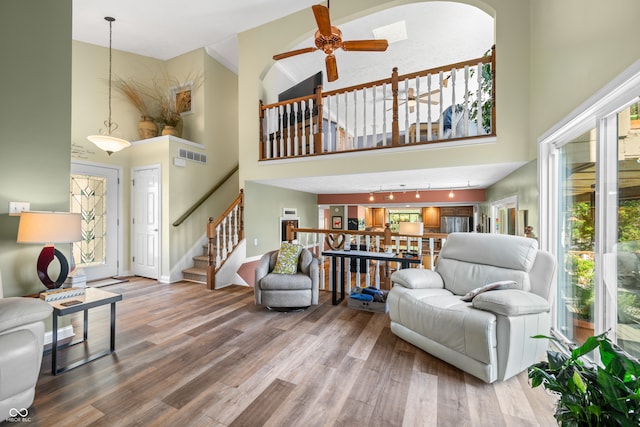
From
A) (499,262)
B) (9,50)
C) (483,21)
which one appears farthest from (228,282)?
(483,21)

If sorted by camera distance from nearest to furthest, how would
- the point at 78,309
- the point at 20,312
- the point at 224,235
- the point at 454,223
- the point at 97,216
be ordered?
the point at 20,312, the point at 78,309, the point at 224,235, the point at 97,216, the point at 454,223

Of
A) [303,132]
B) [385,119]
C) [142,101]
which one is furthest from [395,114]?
[142,101]

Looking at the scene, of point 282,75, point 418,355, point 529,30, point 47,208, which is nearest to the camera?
point 418,355

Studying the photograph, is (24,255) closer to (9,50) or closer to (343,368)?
(9,50)

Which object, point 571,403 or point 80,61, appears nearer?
point 571,403

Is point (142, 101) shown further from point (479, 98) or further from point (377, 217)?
point (377, 217)

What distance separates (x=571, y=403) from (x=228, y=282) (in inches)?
178

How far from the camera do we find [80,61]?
4.73m

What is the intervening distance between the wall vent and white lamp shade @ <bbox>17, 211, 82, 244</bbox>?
2904 mm

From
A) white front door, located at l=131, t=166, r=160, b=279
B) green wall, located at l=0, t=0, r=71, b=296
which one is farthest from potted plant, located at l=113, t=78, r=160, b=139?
green wall, located at l=0, t=0, r=71, b=296

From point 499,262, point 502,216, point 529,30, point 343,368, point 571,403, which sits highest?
point 529,30

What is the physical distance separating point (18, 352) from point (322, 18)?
3.21 metres

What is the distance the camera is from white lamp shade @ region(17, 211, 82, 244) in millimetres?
2137

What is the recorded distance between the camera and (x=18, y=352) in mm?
1582
